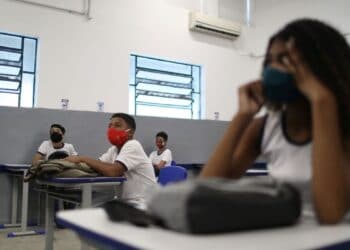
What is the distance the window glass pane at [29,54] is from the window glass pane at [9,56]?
10 cm

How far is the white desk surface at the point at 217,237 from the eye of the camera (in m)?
0.67

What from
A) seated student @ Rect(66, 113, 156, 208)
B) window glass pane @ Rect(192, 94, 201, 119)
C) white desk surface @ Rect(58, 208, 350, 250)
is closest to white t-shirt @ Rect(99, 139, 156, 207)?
seated student @ Rect(66, 113, 156, 208)

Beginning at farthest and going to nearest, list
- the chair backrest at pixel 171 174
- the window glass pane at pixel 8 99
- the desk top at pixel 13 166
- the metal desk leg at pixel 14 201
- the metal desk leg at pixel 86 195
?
the window glass pane at pixel 8 99, the metal desk leg at pixel 14 201, the desk top at pixel 13 166, the metal desk leg at pixel 86 195, the chair backrest at pixel 171 174

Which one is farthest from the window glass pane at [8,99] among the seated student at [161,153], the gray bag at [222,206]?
the gray bag at [222,206]

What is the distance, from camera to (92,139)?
5.82m

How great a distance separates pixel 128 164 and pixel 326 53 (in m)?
2.03

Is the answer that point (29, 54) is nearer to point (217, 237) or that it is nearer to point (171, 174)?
point (171, 174)

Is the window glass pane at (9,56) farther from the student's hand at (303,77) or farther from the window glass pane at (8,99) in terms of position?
the student's hand at (303,77)

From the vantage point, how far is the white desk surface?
2.19 ft

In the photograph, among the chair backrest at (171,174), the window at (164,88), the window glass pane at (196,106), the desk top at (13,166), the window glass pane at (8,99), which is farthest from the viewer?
the window glass pane at (196,106)

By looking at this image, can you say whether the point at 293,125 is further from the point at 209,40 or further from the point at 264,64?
the point at 209,40

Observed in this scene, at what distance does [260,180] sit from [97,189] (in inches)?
88.8

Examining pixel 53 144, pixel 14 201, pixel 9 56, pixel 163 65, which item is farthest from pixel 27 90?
pixel 163 65

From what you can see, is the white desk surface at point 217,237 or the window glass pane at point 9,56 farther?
the window glass pane at point 9,56
